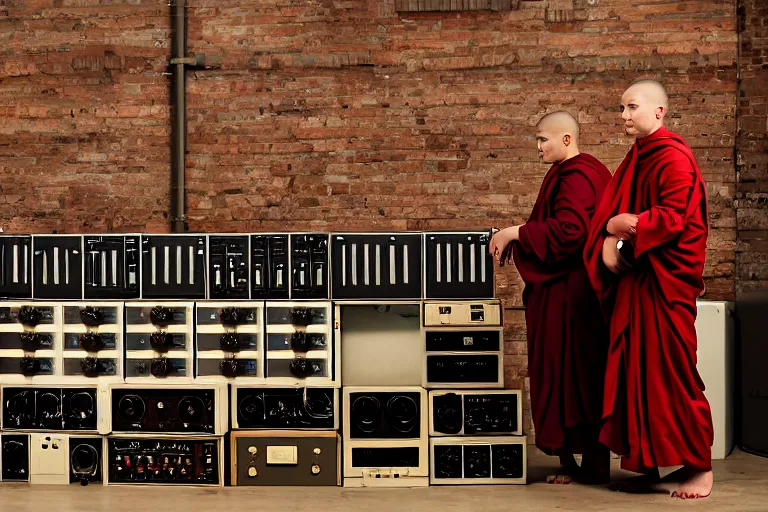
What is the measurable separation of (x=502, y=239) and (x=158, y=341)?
1855mm

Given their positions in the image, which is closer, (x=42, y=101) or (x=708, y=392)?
(x=708, y=392)

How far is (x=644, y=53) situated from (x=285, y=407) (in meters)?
3.27

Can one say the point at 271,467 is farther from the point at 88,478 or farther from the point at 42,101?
the point at 42,101

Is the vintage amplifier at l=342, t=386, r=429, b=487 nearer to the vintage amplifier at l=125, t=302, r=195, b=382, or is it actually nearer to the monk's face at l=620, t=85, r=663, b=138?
the vintage amplifier at l=125, t=302, r=195, b=382

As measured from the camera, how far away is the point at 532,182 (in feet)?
20.8

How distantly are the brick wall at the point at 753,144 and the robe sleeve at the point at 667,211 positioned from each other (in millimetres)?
1962

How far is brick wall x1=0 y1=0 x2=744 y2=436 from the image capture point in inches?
247

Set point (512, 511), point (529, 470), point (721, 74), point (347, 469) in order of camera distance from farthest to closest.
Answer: point (721, 74) < point (529, 470) < point (347, 469) < point (512, 511)

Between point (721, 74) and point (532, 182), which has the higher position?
point (721, 74)

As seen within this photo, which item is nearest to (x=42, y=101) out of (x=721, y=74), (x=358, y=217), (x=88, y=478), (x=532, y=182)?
(x=358, y=217)

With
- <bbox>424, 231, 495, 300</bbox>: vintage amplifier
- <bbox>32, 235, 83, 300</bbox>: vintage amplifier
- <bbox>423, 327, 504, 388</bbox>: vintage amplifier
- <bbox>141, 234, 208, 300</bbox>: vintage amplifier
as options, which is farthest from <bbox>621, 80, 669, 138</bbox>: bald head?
<bbox>32, 235, 83, 300</bbox>: vintage amplifier

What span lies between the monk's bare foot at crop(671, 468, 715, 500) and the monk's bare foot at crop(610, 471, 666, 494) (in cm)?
14

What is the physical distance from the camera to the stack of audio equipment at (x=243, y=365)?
5004mm

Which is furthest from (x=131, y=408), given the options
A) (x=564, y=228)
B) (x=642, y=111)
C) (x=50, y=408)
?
(x=642, y=111)
